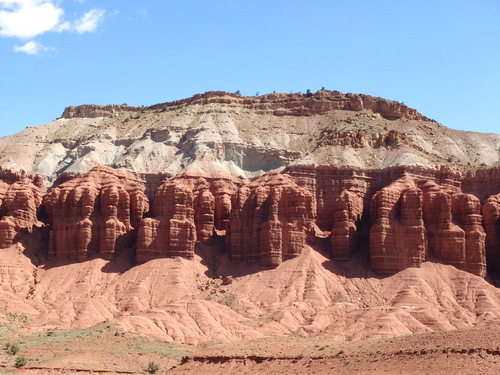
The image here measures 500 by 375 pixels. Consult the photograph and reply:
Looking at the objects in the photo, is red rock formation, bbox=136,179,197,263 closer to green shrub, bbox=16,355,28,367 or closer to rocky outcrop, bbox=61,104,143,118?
green shrub, bbox=16,355,28,367

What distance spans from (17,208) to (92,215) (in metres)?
8.59

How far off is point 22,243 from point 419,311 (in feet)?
145

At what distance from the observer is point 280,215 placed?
109m

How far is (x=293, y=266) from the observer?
10544cm

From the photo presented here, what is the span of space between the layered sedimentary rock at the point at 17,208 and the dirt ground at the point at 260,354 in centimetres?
2529

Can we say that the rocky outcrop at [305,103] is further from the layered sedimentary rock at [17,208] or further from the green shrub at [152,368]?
the green shrub at [152,368]

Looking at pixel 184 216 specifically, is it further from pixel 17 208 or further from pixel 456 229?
pixel 456 229

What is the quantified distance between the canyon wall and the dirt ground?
2179 centimetres

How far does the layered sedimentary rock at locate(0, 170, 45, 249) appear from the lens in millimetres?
110188

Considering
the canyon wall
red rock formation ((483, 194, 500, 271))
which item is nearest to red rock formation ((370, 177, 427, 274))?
the canyon wall

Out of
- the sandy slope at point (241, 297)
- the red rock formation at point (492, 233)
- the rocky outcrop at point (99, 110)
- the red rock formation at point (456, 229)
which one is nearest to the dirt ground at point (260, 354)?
the sandy slope at point (241, 297)

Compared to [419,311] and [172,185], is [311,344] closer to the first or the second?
[419,311]

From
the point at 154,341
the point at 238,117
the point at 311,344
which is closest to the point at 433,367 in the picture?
the point at 311,344

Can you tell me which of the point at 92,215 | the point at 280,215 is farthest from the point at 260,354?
the point at 92,215
